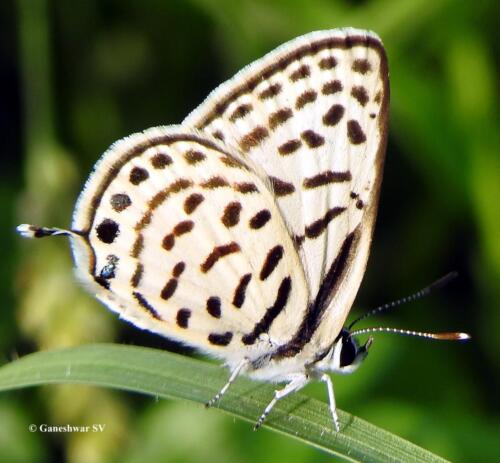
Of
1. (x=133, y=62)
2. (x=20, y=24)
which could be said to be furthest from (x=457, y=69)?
(x=20, y=24)

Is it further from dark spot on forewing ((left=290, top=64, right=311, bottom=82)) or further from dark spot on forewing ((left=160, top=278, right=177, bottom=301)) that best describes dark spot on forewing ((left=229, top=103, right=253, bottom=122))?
dark spot on forewing ((left=160, top=278, right=177, bottom=301))

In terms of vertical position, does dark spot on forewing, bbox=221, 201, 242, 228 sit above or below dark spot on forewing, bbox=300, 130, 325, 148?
below

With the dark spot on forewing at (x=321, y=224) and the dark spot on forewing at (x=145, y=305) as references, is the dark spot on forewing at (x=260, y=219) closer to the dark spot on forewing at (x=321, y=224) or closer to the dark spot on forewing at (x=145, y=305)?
the dark spot on forewing at (x=321, y=224)

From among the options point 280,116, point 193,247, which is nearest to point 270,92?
point 280,116

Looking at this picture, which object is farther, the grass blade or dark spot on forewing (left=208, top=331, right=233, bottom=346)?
dark spot on forewing (left=208, top=331, right=233, bottom=346)

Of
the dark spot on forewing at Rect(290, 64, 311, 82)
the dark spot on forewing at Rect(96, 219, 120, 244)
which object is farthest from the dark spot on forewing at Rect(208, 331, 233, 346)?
the dark spot on forewing at Rect(290, 64, 311, 82)

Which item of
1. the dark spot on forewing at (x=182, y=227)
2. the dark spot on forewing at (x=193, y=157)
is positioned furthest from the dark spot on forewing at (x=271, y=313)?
the dark spot on forewing at (x=193, y=157)
